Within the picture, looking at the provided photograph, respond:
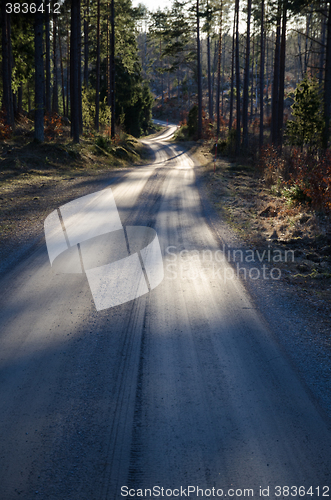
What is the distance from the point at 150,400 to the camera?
3.44 m

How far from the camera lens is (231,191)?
47.6 ft

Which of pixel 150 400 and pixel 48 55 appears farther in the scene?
pixel 48 55

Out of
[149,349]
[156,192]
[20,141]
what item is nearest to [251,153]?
[156,192]

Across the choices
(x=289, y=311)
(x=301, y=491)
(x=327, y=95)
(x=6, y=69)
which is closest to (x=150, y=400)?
(x=301, y=491)

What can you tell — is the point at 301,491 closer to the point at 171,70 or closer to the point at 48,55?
the point at 48,55

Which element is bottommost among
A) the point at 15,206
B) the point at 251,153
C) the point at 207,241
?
the point at 207,241

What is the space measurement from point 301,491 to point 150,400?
57.7 inches

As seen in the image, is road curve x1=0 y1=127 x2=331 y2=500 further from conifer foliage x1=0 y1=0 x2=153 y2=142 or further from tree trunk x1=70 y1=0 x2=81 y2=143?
tree trunk x1=70 y1=0 x2=81 y2=143

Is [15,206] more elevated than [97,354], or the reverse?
[15,206]

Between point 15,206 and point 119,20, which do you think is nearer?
point 15,206

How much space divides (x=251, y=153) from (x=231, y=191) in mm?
10871

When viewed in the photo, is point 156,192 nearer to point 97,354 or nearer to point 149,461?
point 97,354
